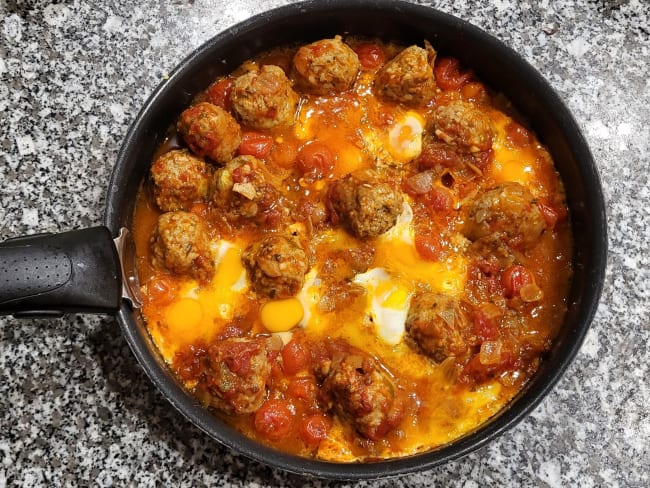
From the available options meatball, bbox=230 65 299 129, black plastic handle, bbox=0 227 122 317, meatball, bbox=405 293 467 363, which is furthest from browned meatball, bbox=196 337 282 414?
meatball, bbox=230 65 299 129

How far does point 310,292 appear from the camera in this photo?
11.6ft

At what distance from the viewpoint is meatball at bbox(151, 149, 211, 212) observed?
3486 millimetres

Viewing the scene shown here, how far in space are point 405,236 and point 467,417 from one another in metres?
1.03

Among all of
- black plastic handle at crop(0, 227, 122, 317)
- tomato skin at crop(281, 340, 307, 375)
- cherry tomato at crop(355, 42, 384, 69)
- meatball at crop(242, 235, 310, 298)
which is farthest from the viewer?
cherry tomato at crop(355, 42, 384, 69)

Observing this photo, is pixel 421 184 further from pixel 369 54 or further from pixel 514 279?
pixel 369 54

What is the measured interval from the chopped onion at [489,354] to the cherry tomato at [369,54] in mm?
1758

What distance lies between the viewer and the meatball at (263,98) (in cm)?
355

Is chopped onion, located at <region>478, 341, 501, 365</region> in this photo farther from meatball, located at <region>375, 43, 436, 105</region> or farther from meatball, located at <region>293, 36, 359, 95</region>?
meatball, located at <region>293, 36, 359, 95</region>

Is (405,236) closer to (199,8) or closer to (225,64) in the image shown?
(225,64)

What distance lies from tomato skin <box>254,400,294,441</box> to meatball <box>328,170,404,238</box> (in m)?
1.04

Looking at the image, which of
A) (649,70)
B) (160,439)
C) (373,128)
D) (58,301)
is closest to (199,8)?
(373,128)

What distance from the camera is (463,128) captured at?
3.54m

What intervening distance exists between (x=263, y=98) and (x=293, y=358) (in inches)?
56.5

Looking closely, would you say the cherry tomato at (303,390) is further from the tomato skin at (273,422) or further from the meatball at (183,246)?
the meatball at (183,246)
